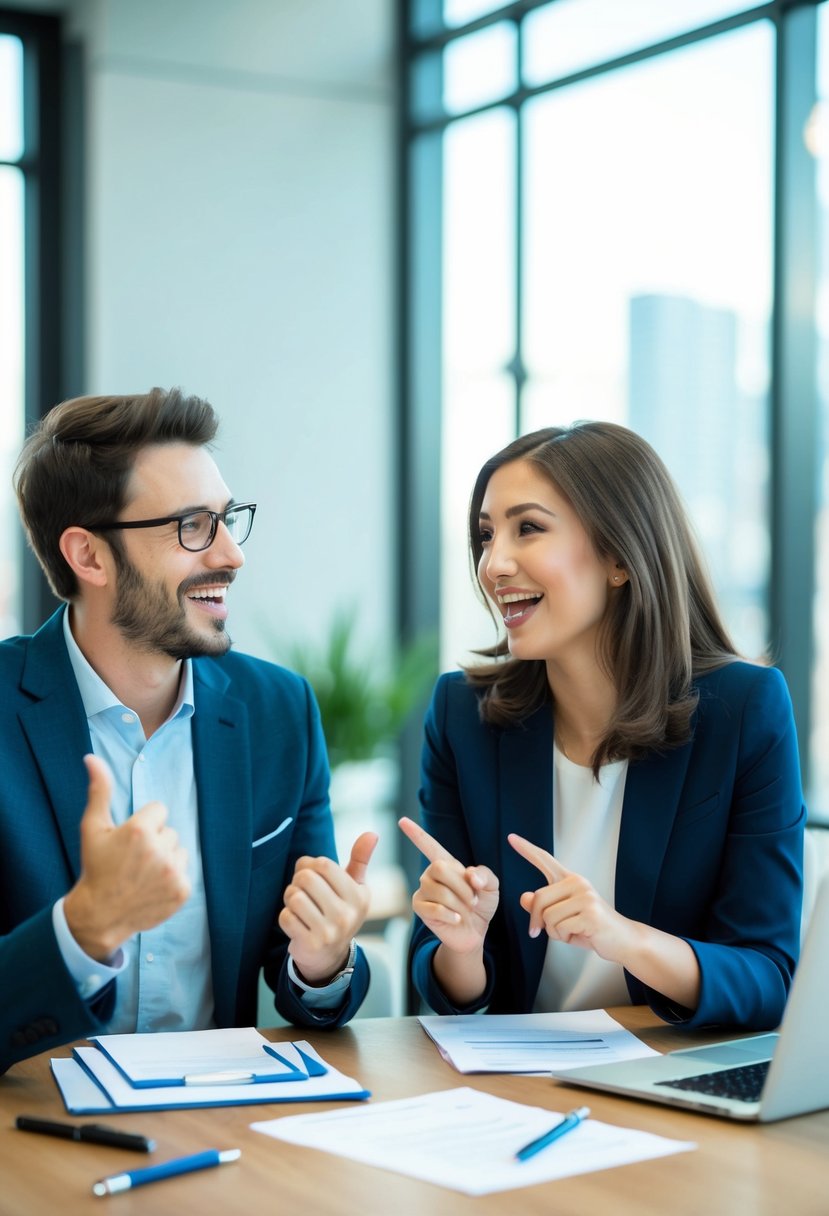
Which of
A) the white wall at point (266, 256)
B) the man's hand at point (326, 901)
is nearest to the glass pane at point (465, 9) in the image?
the white wall at point (266, 256)

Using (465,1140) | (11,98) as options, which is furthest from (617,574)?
(11,98)

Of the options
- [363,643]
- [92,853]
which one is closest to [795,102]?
[363,643]

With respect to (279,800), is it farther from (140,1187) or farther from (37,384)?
(37,384)

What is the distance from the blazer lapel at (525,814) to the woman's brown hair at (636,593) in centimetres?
4

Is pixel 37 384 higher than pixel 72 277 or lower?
lower

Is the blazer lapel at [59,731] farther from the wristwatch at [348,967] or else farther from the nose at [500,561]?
the nose at [500,561]

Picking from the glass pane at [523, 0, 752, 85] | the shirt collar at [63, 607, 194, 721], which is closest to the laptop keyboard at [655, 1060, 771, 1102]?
the shirt collar at [63, 607, 194, 721]

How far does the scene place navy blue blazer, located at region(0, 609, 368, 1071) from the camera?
2023 millimetres

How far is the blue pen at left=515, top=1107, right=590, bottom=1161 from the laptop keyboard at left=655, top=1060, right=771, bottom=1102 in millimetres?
136

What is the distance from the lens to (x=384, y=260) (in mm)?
5488

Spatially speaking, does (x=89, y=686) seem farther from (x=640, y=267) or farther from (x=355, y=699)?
(x=640, y=267)

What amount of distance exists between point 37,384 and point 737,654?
3415 mm

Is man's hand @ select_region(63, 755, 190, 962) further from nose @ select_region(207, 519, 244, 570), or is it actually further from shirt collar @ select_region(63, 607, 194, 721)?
nose @ select_region(207, 519, 244, 570)

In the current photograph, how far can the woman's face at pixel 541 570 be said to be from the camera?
90.9 inches
